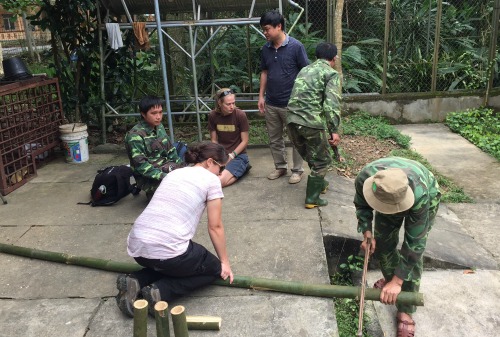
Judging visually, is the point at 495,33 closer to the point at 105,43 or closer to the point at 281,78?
the point at 281,78

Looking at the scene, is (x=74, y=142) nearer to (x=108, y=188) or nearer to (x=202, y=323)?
(x=108, y=188)

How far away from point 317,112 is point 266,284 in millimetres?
1849

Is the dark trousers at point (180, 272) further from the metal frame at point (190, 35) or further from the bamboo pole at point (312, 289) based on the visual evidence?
the metal frame at point (190, 35)

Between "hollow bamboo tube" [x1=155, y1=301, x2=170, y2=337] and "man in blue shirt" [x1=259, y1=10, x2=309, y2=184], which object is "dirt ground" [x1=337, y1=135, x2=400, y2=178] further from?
"hollow bamboo tube" [x1=155, y1=301, x2=170, y2=337]

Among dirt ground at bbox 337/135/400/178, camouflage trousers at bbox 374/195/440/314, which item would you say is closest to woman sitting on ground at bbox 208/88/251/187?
dirt ground at bbox 337/135/400/178

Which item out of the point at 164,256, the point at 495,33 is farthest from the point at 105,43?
the point at 495,33

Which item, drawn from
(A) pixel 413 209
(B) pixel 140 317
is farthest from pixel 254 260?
(B) pixel 140 317

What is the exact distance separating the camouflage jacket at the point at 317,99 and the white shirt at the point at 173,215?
5.35 ft

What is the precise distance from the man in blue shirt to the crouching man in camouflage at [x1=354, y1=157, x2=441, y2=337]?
2.16 metres

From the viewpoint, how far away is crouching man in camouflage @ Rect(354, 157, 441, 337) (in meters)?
2.40

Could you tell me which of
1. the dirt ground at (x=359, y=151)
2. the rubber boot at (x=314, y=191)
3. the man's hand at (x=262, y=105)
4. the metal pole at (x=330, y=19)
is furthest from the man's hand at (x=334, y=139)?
the metal pole at (x=330, y=19)

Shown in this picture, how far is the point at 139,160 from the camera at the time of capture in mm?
4324

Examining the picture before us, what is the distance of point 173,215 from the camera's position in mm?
2869

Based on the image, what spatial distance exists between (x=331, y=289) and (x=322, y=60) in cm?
226
